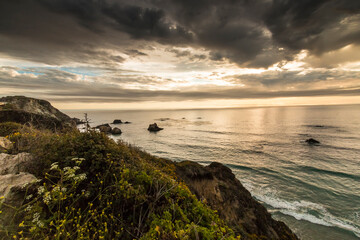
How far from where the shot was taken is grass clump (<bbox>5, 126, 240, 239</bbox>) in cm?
285

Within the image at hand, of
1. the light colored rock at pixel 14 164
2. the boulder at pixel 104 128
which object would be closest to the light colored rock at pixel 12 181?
the light colored rock at pixel 14 164

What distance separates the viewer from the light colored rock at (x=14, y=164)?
13.0ft

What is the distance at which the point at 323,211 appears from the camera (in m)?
15.2

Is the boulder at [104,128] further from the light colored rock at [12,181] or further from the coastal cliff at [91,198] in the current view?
the light colored rock at [12,181]

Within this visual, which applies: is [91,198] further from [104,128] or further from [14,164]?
[104,128]

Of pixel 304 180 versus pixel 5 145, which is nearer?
pixel 5 145

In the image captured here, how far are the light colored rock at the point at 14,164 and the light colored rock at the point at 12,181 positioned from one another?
0.54 m

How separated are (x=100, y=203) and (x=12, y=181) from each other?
2.07 meters

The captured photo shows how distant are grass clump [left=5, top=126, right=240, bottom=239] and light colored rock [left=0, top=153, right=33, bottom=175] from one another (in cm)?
24

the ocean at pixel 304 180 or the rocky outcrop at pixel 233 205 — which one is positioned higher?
the rocky outcrop at pixel 233 205

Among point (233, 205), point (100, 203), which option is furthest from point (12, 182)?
point (233, 205)

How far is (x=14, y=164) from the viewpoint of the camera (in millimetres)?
4141

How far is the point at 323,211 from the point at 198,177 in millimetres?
15528

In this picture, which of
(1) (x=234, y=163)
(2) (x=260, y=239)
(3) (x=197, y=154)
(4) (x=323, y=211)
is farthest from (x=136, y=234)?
(3) (x=197, y=154)
